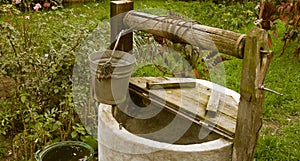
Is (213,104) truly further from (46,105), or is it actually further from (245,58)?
(46,105)

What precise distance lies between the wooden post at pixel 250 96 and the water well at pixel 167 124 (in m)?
0.08

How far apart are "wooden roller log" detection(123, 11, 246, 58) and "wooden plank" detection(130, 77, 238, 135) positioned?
0.41m

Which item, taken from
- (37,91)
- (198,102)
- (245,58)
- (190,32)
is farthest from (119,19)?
(37,91)

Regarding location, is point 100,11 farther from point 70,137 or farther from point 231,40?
point 231,40

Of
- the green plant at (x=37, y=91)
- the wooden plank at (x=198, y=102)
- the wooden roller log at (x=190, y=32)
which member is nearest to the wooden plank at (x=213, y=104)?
the wooden plank at (x=198, y=102)

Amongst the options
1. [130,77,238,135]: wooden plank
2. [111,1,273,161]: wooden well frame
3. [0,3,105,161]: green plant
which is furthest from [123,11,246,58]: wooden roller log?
[0,3,105,161]: green plant

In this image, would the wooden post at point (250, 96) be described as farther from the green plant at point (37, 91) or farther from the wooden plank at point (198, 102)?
the green plant at point (37, 91)

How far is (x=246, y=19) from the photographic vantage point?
19.6 ft

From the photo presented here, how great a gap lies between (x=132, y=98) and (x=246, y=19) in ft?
13.4

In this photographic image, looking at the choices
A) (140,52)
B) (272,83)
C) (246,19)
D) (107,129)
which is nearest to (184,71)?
(140,52)

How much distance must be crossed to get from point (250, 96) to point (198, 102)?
58cm

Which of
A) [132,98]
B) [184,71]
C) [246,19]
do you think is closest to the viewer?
[132,98]

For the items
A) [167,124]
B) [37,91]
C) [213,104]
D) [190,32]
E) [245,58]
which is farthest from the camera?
[37,91]

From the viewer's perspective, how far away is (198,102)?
2189mm
